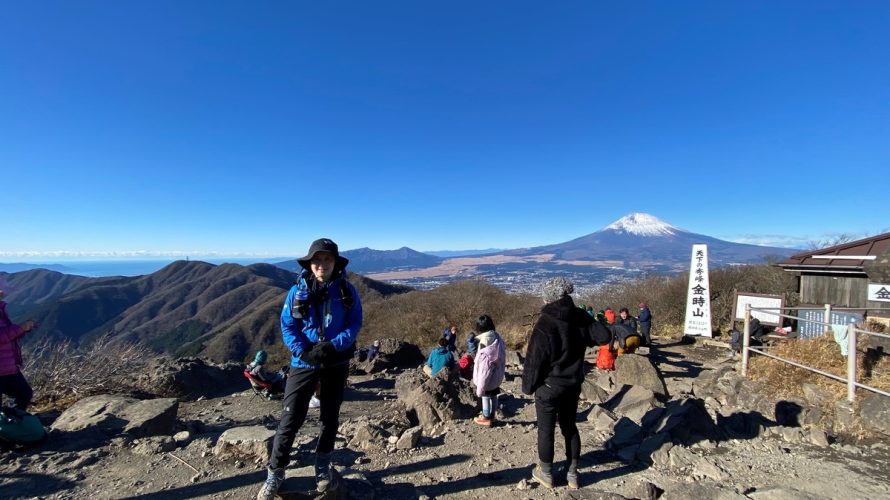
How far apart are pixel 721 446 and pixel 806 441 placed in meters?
1.18

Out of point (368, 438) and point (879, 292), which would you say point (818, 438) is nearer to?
point (368, 438)

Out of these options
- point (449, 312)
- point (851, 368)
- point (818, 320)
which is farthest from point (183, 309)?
point (851, 368)

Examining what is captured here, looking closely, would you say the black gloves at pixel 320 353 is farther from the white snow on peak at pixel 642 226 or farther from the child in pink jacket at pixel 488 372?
the white snow on peak at pixel 642 226

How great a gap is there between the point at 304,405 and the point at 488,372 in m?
2.48

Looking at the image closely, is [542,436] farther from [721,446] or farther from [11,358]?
[11,358]

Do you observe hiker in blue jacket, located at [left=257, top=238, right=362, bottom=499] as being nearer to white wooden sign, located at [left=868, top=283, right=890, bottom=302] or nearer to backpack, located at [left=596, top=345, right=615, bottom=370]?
backpack, located at [left=596, top=345, right=615, bottom=370]

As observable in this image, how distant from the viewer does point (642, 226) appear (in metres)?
148

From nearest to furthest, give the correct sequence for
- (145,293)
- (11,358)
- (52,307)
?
1. (11,358)
2. (52,307)
3. (145,293)

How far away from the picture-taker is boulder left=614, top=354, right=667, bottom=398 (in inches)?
255

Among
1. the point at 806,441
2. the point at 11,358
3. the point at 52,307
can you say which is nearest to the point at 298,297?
the point at 11,358

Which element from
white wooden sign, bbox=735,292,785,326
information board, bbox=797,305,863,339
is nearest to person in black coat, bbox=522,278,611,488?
information board, bbox=797,305,863,339

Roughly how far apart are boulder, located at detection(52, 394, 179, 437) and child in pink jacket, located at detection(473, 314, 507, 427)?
12.2ft

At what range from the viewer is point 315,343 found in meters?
2.90

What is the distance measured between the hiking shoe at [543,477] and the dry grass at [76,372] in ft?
23.9
